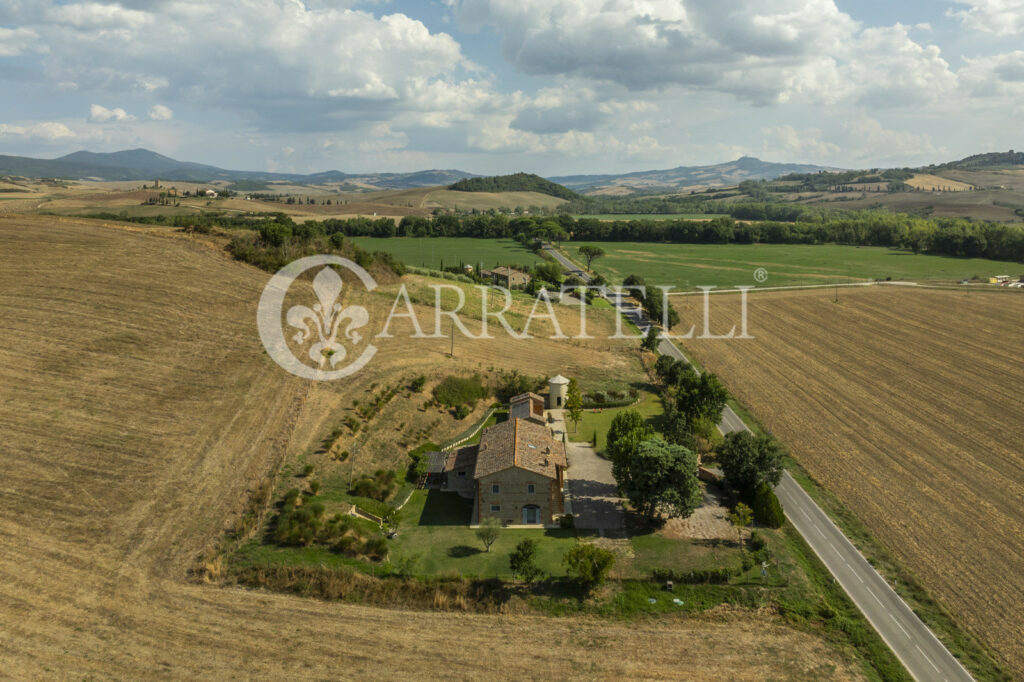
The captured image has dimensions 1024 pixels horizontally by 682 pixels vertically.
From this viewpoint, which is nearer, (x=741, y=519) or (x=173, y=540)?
(x=173, y=540)

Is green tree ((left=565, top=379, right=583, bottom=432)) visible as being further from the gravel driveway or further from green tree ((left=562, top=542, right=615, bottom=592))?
green tree ((left=562, top=542, right=615, bottom=592))

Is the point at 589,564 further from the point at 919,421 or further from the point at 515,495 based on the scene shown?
the point at 919,421

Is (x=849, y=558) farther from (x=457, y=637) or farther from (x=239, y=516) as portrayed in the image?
(x=239, y=516)

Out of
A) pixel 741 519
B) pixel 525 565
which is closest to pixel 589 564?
pixel 525 565

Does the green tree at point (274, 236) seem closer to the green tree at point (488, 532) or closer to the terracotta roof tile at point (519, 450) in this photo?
the terracotta roof tile at point (519, 450)

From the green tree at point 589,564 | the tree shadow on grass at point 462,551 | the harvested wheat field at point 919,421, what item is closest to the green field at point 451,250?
the harvested wheat field at point 919,421

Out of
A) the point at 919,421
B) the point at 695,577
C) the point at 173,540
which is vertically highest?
the point at 919,421

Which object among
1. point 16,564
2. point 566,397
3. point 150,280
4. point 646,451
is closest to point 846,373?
point 566,397
